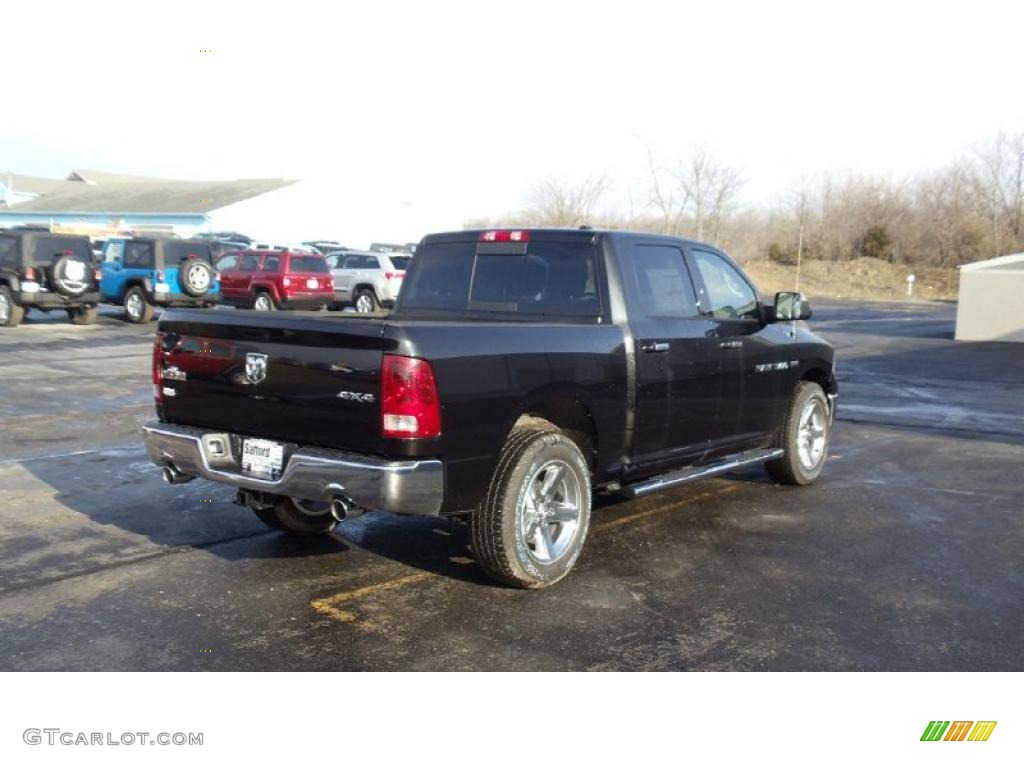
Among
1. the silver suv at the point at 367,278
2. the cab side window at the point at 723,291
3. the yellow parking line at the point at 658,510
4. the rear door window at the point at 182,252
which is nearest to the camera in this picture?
the yellow parking line at the point at 658,510

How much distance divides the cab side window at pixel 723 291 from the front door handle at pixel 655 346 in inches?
28.2

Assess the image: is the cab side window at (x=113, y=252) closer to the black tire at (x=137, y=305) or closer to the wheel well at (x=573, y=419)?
the black tire at (x=137, y=305)

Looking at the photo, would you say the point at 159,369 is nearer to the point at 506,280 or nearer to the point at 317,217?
the point at 506,280

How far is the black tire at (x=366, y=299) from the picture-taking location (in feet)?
94.3

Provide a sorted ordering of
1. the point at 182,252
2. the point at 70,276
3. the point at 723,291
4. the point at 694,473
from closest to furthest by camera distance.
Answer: the point at 694,473 < the point at 723,291 < the point at 70,276 < the point at 182,252

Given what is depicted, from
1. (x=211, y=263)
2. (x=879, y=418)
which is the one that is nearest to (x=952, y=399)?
(x=879, y=418)

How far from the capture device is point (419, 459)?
4.66 m

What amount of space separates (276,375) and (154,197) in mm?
63980

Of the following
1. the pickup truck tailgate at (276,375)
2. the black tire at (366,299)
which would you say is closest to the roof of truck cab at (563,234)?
the pickup truck tailgate at (276,375)

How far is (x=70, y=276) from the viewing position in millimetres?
21062

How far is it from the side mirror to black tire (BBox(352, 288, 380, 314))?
22.2 metres

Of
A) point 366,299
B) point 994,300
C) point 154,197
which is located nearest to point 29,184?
point 154,197

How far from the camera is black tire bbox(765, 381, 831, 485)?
768cm

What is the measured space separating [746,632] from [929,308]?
40.3 m
